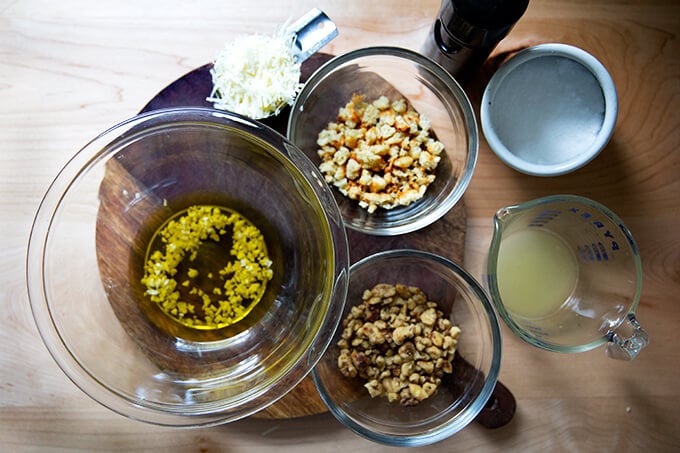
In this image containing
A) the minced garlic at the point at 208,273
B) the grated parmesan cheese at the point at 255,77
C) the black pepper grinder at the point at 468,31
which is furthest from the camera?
the minced garlic at the point at 208,273

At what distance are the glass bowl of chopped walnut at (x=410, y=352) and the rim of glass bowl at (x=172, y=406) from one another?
94mm

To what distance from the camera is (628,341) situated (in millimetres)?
1123

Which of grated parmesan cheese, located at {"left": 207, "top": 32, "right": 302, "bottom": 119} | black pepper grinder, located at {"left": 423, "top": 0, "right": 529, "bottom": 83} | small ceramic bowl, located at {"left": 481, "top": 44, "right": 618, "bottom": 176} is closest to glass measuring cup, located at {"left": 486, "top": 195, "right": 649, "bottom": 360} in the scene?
small ceramic bowl, located at {"left": 481, "top": 44, "right": 618, "bottom": 176}

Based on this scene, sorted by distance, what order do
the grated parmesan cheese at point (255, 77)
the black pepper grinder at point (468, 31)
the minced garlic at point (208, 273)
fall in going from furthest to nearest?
the minced garlic at point (208, 273) → the grated parmesan cheese at point (255, 77) → the black pepper grinder at point (468, 31)

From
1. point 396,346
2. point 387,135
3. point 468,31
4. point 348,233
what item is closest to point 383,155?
point 387,135

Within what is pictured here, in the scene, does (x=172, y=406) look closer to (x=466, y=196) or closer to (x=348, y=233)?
(x=348, y=233)

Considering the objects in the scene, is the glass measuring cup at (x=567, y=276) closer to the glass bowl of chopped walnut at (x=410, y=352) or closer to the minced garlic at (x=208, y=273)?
the glass bowl of chopped walnut at (x=410, y=352)

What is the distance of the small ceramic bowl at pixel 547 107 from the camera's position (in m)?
1.16

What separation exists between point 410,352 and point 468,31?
63 centimetres

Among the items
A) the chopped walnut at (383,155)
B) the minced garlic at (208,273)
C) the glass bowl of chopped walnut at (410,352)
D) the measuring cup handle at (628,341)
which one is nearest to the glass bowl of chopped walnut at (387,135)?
the chopped walnut at (383,155)

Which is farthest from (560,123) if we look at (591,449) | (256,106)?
(591,449)

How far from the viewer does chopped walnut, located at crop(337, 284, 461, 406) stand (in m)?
1.16

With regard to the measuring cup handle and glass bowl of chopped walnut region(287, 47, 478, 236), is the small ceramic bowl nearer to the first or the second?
glass bowl of chopped walnut region(287, 47, 478, 236)

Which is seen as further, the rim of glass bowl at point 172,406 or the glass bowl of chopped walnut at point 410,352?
the glass bowl of chopped walnut at point 410,352
